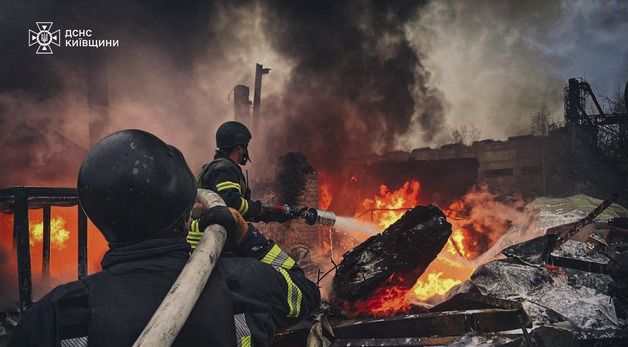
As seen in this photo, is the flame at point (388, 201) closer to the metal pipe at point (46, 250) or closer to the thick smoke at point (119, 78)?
the thick smoke at point (119, 78)

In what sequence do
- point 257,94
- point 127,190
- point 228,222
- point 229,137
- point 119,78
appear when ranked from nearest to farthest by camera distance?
point 127,190 < point 228,222 < point 229,137 < point 119,78 < point 257,94

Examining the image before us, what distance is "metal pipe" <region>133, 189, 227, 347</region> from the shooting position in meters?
1.11

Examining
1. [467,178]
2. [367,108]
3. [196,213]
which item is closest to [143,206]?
[196,213]

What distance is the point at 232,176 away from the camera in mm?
3750

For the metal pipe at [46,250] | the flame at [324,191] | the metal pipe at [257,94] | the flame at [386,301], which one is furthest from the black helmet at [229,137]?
the metal pipe at [257,94]

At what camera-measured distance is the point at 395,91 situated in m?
18.8

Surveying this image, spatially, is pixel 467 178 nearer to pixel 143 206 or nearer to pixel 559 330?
pixel 559 330

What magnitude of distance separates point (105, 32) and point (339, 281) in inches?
554

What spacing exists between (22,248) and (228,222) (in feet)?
9.85

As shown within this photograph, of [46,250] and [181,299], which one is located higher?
[181,299]

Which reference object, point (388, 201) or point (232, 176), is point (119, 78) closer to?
point (388, 201)

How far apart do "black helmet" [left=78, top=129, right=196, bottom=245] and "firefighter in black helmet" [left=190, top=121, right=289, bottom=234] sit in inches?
87.6

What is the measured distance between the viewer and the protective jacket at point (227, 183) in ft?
11.9

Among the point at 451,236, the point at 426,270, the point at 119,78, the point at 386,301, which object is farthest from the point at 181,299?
the point at 119,78
